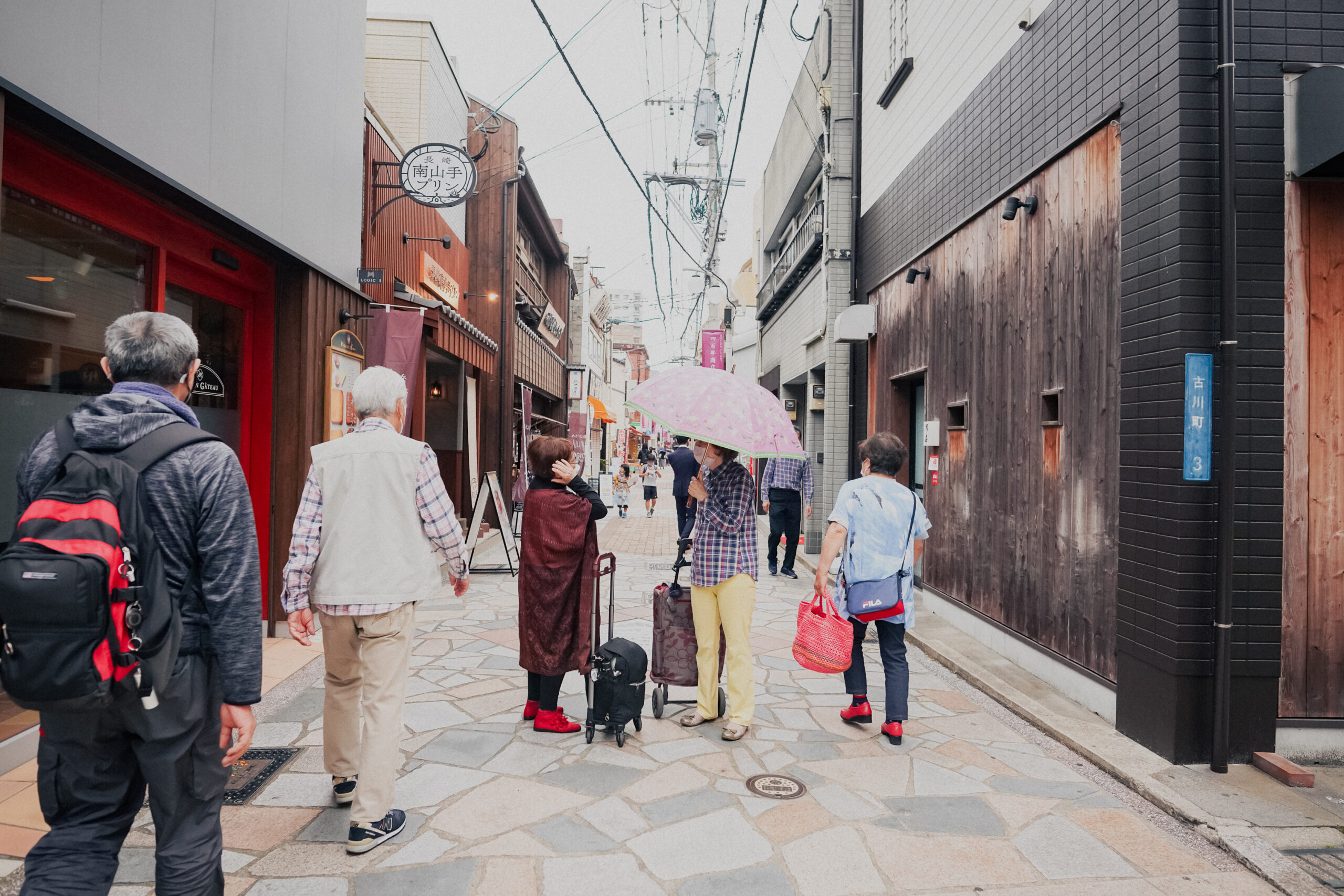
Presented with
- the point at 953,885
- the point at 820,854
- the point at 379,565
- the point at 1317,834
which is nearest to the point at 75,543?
the point at 379,565

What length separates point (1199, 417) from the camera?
4.14 m

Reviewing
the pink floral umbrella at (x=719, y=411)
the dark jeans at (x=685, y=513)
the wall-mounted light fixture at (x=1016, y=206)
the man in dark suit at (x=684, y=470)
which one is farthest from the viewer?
the man in dark suit at (x=684, y=470)

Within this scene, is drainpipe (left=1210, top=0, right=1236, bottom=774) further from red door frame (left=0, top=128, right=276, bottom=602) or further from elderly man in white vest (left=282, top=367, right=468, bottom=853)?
red door frame (left=0, top=128, right=276, bottom=602)

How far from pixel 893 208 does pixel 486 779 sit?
28.2 feet

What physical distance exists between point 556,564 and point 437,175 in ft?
17.7

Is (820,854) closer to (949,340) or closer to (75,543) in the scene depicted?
(75,543)

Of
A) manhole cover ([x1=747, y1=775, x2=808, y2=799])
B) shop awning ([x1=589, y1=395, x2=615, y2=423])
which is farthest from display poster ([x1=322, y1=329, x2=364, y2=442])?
shop awning ([x1=589, y1=395, x2=615, y2=423])

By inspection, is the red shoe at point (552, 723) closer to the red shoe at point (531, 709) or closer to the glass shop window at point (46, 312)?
the red shoe at point (531, 709)

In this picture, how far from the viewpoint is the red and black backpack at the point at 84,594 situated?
1.87 metres

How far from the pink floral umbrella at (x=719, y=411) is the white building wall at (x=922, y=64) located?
3.62 meters

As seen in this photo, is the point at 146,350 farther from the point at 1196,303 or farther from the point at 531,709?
the point at 1196,303

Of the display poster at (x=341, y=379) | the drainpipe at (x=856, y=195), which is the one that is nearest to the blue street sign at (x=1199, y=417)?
the display poster at (x=341, y=379)

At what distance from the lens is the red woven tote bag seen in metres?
4.49

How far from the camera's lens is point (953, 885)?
3.09 m
